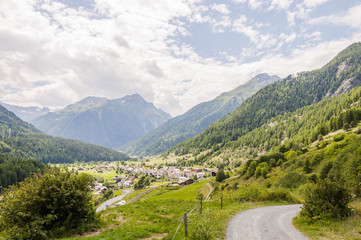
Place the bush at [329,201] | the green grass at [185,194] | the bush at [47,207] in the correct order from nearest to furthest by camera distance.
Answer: the bush at [47,207] < the bush at [329,201] < the green grass at [185,194]

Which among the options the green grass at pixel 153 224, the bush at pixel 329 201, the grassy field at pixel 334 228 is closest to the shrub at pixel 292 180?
the grassy field at pixel 334 228

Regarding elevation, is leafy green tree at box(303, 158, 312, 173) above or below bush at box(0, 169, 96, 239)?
below

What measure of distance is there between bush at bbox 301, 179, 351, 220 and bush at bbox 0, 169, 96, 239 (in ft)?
68.7

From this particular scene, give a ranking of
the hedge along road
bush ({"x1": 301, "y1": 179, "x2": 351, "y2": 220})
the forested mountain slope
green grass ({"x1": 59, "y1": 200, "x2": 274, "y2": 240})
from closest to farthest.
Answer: green grass ({"x1": 59, "y1": 200, "x2": 274, "y2": 240}), the hedge along road, bush ({"x1": 301, "y1": 179, "x2": 351, "y2": 220}), the forested mountain slope

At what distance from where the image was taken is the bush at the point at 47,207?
44.1 ft

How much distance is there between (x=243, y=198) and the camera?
33.8 meters

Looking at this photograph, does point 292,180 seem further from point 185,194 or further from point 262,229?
point 185,194

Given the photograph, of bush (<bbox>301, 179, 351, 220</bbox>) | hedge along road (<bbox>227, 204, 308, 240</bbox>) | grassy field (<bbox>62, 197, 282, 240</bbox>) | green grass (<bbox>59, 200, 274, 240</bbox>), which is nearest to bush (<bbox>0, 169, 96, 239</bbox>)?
grassy field (<bbox>62, 197, 282, 240</bbox>)

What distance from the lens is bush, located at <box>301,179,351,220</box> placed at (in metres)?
16.5

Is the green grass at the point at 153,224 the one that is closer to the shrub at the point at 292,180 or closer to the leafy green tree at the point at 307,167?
the shrub at the point at 292,180

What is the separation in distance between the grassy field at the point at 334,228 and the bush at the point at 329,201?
2.26 ft

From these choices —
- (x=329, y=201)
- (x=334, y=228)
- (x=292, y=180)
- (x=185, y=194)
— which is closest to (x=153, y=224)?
(x=334, y=228)

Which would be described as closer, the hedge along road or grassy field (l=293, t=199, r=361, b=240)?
grassy field (l=293, t=199, r=361, b=240)

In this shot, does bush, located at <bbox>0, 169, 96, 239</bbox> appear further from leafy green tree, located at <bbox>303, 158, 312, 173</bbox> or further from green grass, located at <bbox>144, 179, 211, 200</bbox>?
green grass, located at <bbox>144, 179, 211, 200</bbox>
